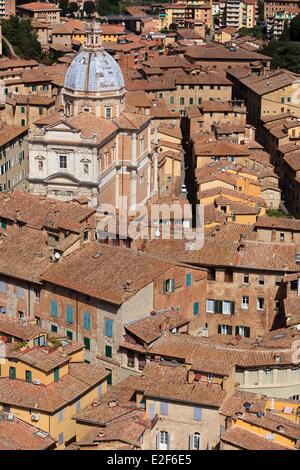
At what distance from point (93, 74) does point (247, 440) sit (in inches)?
1323

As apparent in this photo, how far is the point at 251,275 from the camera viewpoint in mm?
38125

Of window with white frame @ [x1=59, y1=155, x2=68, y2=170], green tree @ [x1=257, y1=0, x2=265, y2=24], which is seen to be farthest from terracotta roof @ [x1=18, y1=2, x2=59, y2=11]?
window with white frame @ [x1=59, y1=155, x2=68, y2=170]

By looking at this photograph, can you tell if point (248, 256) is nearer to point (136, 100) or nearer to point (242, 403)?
point (242, 403)

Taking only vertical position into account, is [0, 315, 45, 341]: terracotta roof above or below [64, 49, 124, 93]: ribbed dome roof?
below

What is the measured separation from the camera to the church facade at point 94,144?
50438 mm

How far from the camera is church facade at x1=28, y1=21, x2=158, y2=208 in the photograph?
50.4 m

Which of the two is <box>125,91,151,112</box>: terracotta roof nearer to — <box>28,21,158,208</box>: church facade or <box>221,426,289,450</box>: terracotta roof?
<box>28,21,158,208</box>: church facade

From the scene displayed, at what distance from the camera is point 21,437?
28484mm

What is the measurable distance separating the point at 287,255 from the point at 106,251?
6493 mm

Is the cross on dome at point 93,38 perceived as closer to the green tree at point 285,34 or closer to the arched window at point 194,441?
the arched window at point 194,441

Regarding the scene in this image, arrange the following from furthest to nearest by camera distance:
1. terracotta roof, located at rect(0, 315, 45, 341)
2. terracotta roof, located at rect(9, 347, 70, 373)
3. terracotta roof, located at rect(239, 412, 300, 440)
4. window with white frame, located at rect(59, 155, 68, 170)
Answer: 1. window with white frame, located at rect(59, 155, 68, 170)
2. terracotta roof, located at rect(0, 315, 45, 341)
3. terracotta roof, located at rect(9, 347, 70, 373)
4. terracotta roof, located at rect(239, 412, 300, 440)

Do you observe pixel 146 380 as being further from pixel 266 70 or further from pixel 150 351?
pixel 266 70

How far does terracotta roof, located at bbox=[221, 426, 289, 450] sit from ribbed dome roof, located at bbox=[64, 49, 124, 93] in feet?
106

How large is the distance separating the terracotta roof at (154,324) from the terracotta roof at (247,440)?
23.2 feet
